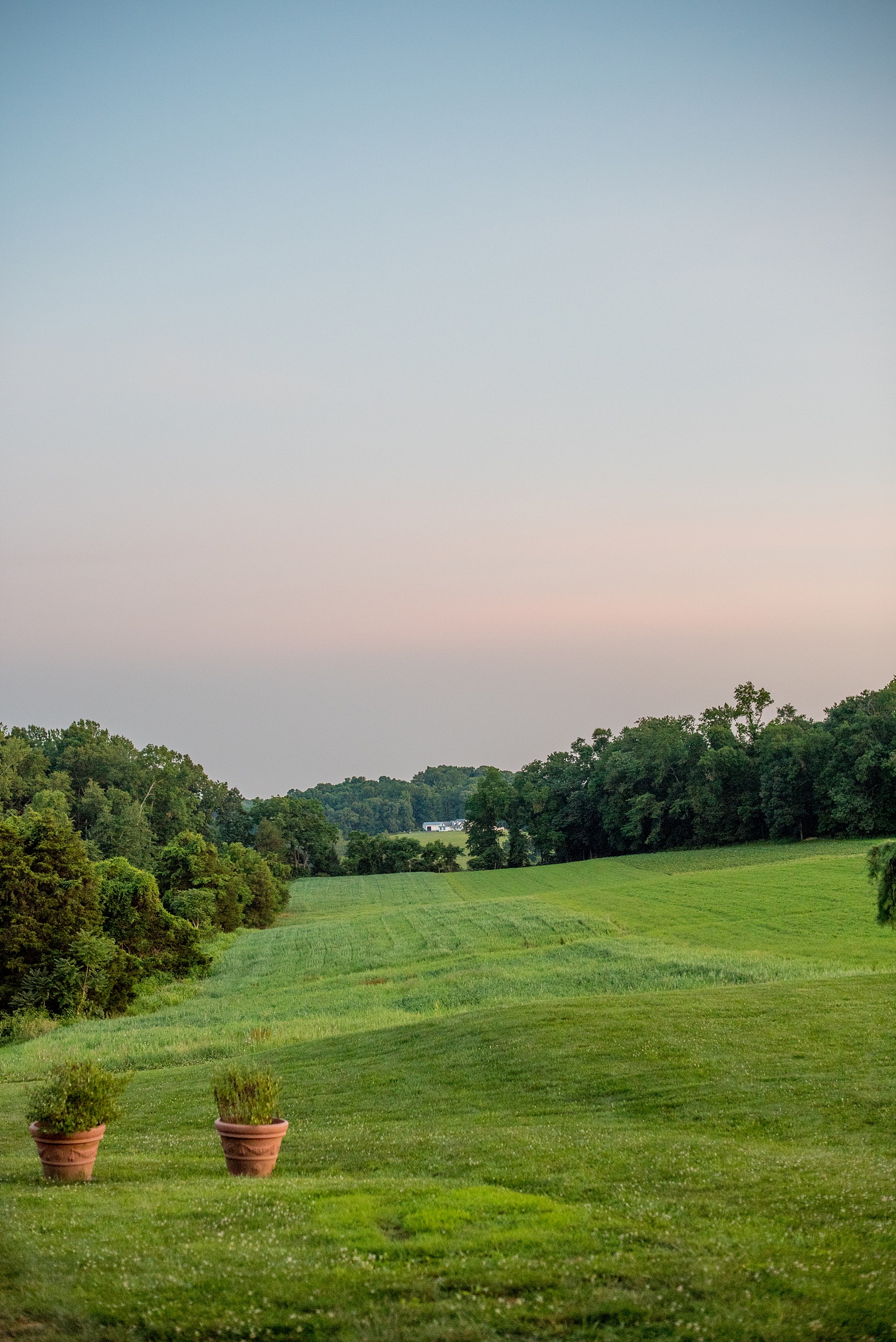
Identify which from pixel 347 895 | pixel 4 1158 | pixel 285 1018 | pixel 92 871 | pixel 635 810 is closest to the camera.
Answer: pixel 4 1158

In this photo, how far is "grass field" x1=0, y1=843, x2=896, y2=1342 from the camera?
24.1 ft

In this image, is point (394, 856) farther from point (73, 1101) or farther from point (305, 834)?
point (73, 1101)

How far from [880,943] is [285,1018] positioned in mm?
25005

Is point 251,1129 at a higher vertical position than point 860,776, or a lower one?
lower

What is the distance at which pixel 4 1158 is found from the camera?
14.4m

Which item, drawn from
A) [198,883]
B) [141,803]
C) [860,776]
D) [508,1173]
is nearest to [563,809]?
[860,776]

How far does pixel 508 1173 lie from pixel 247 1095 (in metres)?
3.45

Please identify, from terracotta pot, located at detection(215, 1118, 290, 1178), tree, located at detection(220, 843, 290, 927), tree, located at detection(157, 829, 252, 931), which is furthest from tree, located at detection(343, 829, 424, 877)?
terracotta pot, located at detection(215, 1118, 290, 1178)

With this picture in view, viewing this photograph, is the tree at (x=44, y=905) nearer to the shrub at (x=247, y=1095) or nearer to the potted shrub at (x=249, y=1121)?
the potted shrub at (x=249, y=1121)

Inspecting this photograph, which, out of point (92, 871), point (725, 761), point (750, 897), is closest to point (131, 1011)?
point (92, 871)

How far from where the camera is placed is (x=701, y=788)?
381 feet

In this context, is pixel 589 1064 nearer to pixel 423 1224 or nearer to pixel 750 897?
pixel 423 1224

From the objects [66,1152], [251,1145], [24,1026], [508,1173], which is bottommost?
[24,1026]

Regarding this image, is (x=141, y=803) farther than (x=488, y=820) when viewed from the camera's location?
No
